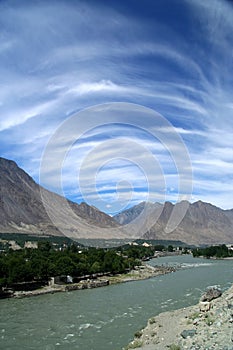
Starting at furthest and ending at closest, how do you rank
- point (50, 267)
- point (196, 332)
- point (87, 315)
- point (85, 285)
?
1. point (50, 267)
2. point (85, 285)
3. point (87, 315)
4. point (196, 332)

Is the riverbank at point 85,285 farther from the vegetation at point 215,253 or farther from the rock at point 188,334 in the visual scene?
the vegetation at point 215,253

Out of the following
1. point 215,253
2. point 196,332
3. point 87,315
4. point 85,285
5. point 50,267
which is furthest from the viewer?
point 215,253

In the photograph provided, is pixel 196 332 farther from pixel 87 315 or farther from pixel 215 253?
pixel 215 253

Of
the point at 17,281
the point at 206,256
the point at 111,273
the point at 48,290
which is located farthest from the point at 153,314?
the point at 206,256

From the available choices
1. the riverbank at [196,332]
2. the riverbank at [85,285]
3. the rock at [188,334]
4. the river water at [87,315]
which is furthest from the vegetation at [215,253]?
the rock at [188,334]

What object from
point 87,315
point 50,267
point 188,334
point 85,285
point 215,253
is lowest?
point 87,315

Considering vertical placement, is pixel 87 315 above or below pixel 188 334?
below

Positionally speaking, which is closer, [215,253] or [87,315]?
[87,315]

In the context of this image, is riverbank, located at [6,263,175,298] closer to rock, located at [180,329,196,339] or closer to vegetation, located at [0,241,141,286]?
vegetation, located at [0,241,141,286]

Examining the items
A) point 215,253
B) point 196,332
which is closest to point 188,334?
point 196,332
